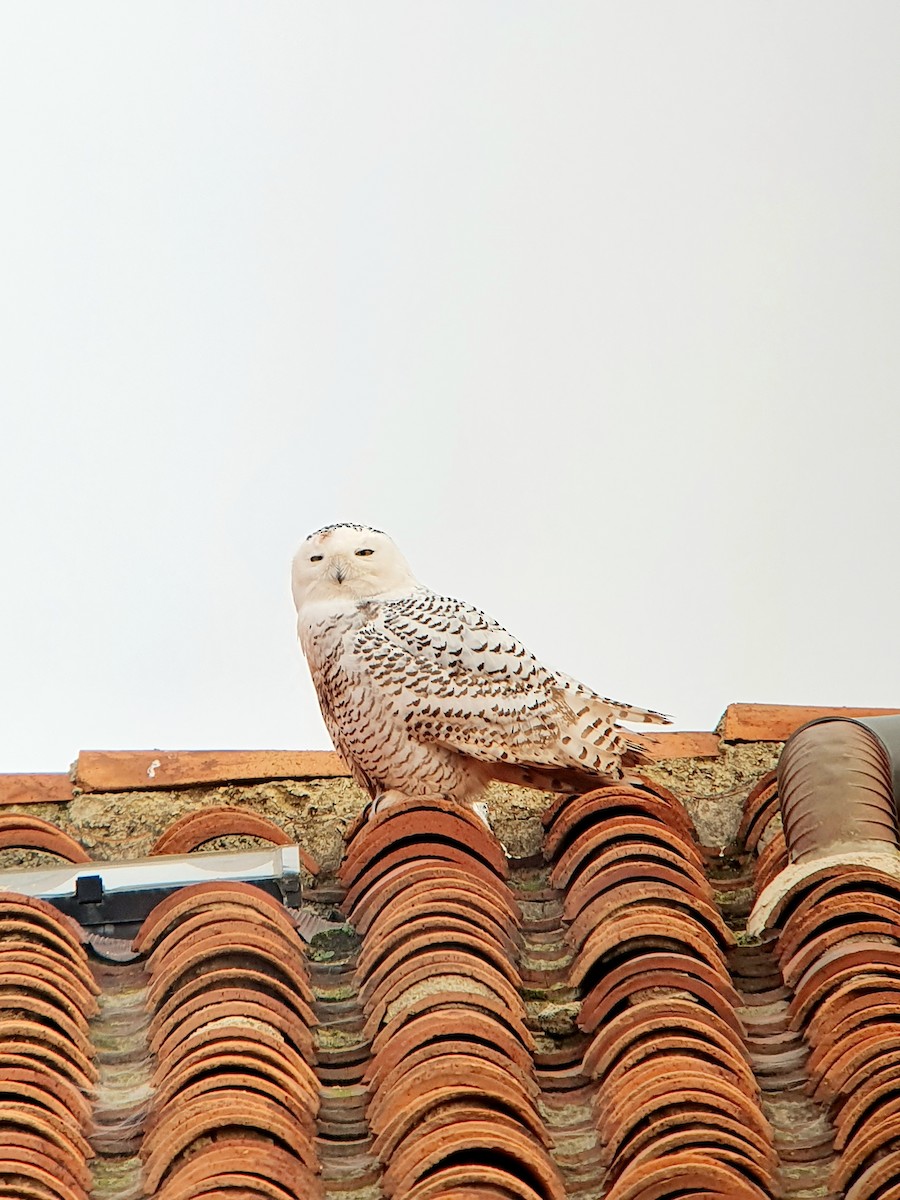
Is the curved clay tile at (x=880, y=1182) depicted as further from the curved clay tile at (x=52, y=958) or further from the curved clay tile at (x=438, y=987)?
the curved clay tile at (x=52, y=958)

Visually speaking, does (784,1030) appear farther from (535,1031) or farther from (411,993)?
(411,993)

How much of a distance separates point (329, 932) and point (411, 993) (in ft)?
1.32

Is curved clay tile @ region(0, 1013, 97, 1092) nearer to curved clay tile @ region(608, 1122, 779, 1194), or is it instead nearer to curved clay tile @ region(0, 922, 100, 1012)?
curved clay tile @ region(0, 922, 100, 1012)

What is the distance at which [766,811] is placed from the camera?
3895mm

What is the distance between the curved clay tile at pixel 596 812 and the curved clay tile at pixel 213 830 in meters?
0.50

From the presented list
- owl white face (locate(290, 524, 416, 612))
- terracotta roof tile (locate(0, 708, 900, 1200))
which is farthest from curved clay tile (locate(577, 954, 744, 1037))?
owl white face (locate(290, 524, 416, 612))

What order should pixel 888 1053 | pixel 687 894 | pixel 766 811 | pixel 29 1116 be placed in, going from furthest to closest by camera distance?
1. pixel 766 811
2. pixel 687 894
3. pixel 888 1053
4. pixel 29 1116

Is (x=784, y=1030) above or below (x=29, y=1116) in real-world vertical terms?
below

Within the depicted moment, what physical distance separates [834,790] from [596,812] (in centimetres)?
47

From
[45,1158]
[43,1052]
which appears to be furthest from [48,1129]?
[43,1052]

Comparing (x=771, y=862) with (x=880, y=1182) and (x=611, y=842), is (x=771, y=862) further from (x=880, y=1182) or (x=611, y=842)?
(x=880, y=1182)

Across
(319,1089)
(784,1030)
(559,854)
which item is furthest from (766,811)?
(319,1089)

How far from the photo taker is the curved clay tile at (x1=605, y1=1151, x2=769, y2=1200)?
7.86 ft

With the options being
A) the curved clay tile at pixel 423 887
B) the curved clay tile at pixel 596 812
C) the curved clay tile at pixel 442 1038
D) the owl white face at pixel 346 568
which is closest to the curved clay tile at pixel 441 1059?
the curved clay tile at pixel 442 1038
